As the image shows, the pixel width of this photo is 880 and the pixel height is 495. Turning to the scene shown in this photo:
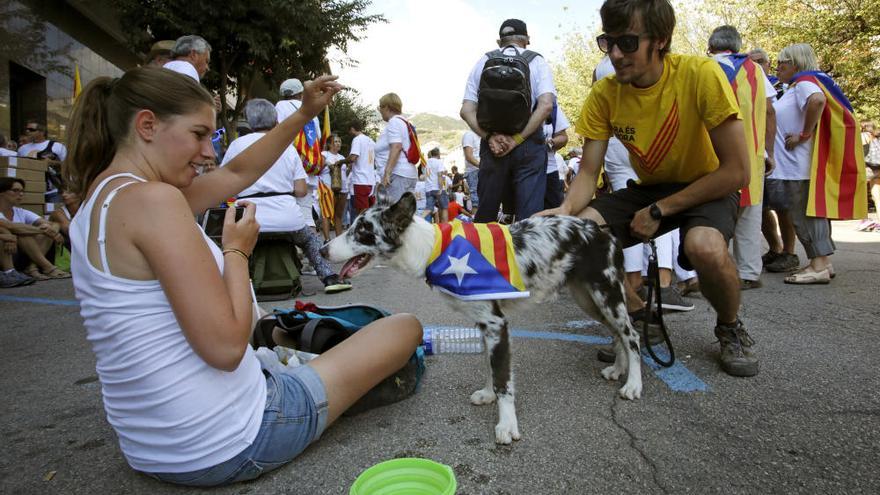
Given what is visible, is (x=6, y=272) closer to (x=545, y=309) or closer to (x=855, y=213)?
(x=545, y=309)

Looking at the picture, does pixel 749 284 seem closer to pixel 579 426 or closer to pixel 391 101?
pixel 579 426

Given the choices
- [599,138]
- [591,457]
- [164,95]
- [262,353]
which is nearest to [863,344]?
[599,138]

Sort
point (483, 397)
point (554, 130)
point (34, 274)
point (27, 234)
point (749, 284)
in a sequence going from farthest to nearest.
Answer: point (34, 274) < point (27, 234) < point (554, 130) < point (749, 284) < point (483, 397)

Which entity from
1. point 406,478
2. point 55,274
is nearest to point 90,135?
point 406,478

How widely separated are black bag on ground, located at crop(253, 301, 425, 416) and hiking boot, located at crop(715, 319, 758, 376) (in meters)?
1.94

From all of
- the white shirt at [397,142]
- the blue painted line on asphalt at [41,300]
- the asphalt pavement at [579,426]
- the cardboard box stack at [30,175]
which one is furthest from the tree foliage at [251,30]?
the asphalt pavement at [579,426]

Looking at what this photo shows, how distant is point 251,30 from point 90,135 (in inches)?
632

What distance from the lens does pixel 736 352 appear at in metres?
3.23

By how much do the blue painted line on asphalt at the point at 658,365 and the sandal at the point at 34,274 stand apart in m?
6.56

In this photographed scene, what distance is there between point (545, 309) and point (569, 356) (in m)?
1.46

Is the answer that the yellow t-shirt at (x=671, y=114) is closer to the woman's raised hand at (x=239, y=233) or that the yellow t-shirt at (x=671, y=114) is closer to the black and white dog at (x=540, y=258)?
the black and white dog at (x=540, y=258)

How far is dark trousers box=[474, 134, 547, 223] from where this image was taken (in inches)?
190

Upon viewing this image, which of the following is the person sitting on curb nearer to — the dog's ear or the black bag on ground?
the black bag on ground

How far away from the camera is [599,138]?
146 inches
